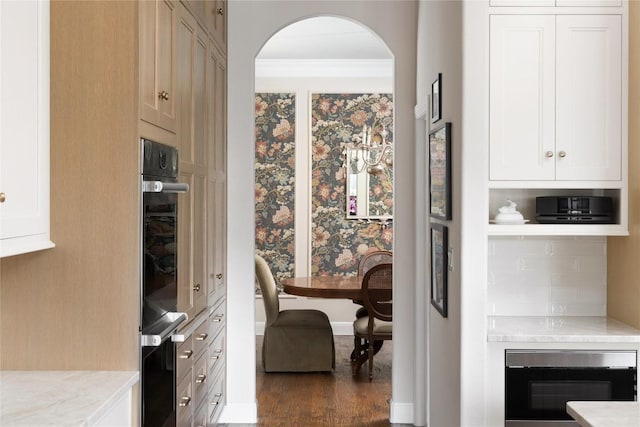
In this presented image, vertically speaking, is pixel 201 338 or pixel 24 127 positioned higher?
pixel 24 127

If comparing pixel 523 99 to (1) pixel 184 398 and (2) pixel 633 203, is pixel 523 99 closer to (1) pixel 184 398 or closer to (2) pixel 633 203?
(2) pixel 633 203

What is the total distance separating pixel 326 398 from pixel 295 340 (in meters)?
0.81

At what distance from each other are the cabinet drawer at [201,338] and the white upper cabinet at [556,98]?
153 centimetres

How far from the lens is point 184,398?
305 centimetres

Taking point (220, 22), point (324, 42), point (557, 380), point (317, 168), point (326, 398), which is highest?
point (324, 42)

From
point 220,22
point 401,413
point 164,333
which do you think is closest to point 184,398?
point 164,333

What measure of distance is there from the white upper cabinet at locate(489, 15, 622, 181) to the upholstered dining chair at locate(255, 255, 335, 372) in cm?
319

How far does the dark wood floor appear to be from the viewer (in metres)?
4.82

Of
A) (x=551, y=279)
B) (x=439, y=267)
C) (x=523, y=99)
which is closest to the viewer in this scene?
(x=523, y=99)

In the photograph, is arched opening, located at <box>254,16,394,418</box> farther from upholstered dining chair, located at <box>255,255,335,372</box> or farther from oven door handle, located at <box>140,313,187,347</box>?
oven door handle, located at <box>140,313,187,347</box>

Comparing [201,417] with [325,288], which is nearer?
[201,417]

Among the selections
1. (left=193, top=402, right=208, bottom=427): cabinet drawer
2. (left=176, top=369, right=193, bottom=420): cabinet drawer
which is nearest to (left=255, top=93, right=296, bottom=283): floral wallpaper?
(left=193, top=402, right=208, bottom=427): cabinet drawer

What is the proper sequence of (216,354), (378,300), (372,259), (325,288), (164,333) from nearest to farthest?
(164,333)
(216,354)
(378,300)
(325,288)
(372,259)

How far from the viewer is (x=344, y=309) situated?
7965 mm
